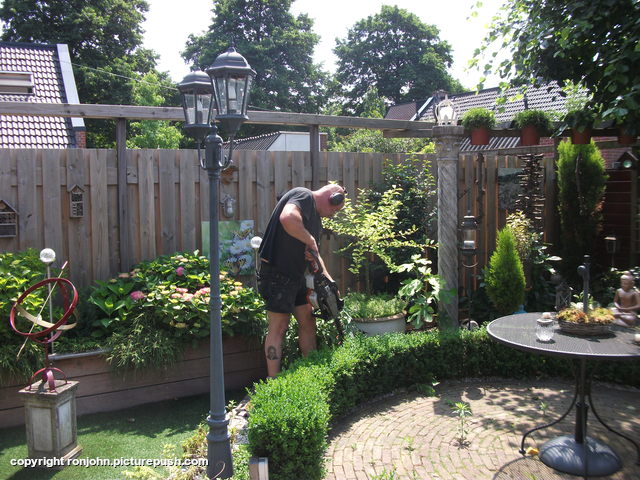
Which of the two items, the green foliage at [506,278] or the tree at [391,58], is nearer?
the green foliage at [506,278]

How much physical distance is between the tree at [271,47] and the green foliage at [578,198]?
2539 cm

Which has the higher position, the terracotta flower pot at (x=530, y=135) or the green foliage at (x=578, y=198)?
the terracotta flower pot at (x=530, y=135)

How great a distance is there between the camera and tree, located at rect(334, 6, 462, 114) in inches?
1540

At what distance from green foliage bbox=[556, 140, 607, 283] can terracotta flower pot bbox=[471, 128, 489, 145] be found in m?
1.93

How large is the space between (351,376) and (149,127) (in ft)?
80.0

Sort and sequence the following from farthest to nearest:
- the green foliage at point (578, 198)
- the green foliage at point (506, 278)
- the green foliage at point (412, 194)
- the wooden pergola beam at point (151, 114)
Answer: the green foliage at point (578, 198) < the green foliage at point (412, 194) < the green foliage at point (506, 278) < the wooden pergola beam at point (151, 114)

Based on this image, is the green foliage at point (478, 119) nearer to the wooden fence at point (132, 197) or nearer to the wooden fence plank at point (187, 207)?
the wooden fence at point (132, 197)

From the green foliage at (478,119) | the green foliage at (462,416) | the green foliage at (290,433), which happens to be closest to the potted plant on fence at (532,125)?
the green foliage at (478,119)

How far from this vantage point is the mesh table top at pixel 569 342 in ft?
10.8

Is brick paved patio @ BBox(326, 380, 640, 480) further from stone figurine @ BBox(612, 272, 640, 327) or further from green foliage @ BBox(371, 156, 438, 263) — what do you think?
green foliage @ BBox(371, 156, 438, 263)

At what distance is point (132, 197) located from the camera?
18.2ft

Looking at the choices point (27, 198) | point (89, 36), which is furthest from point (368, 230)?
point (89, 36)

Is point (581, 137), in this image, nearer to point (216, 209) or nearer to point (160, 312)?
point (216, 209)

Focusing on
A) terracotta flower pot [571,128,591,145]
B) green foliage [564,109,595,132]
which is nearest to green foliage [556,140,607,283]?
terracotta flower pot [571,128,591,145]
